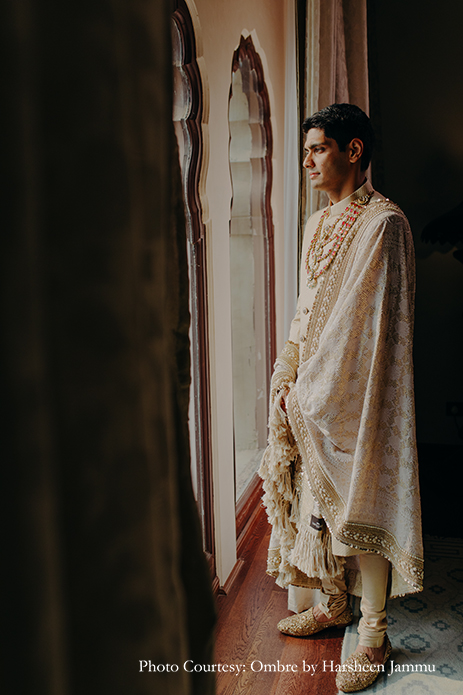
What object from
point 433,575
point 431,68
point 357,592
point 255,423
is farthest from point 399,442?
point 431,68

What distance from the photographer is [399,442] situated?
1.36 metres

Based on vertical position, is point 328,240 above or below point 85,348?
above

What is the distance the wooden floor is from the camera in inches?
56.7


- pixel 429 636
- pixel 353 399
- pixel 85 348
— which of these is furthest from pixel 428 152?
pixel 85 348

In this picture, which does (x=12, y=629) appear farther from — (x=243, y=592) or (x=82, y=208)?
(x=243, y=592)

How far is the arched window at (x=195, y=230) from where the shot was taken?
151 cm

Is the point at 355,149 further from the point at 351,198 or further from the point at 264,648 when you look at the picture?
the point at 264,648

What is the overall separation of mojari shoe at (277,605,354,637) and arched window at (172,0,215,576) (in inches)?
12.6

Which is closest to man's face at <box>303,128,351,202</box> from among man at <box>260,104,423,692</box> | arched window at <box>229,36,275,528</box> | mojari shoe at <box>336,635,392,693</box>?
man at <box>260,104,423,692</box>

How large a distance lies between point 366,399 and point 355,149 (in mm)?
707

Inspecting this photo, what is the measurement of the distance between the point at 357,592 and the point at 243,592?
414 millimetres

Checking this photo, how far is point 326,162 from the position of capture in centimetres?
144

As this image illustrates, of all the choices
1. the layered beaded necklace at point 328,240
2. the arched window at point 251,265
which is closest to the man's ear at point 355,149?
the layered beaded necklace at point 328,240

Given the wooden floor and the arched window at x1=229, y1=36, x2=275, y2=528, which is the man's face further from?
the wooden floor
